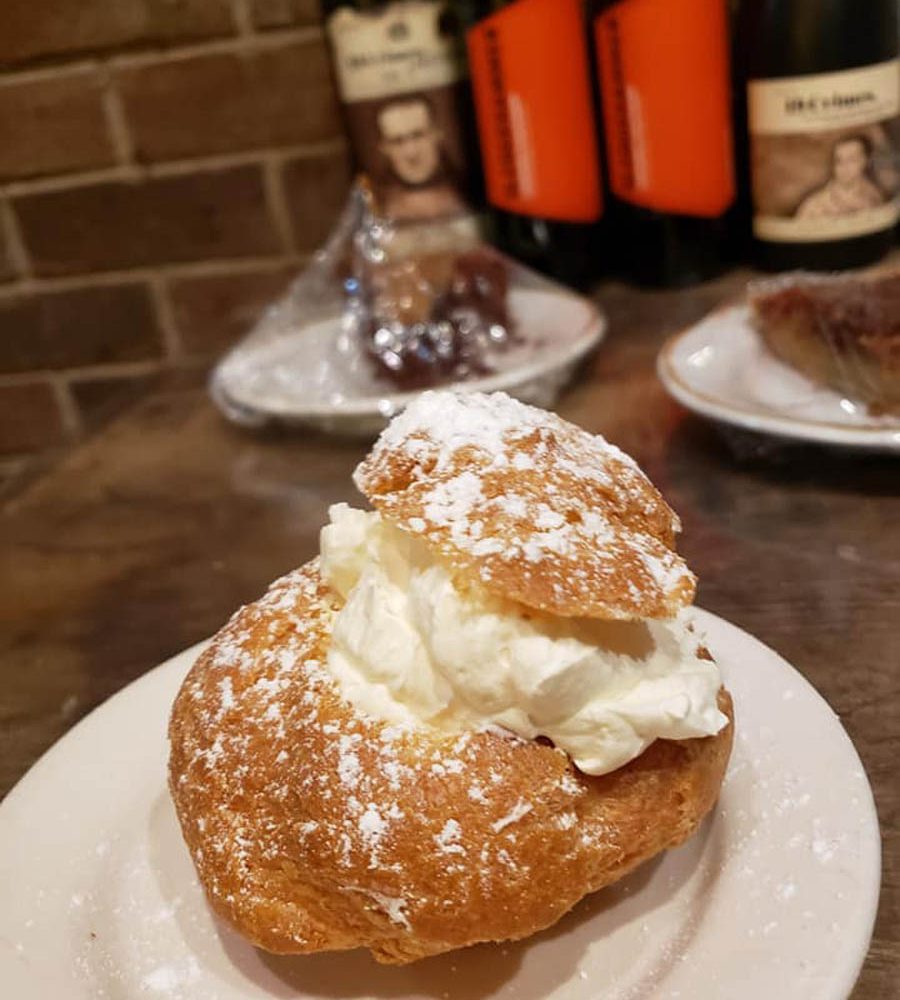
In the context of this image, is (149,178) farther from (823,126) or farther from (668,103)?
(823,126)

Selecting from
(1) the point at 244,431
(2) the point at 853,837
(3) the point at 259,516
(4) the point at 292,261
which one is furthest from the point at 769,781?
(4) the point at 292,261

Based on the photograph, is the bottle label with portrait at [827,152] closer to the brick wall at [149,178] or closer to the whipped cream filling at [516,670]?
the brick wall at [149,178]

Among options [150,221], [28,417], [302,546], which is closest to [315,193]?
[150,221]

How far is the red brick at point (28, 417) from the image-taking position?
6.89 ft

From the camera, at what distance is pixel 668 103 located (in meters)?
1.53

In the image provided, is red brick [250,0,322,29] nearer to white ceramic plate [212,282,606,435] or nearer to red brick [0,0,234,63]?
red brick [0,0,234,63]

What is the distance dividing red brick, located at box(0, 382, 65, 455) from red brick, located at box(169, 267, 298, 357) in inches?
13.2

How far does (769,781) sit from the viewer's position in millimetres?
570

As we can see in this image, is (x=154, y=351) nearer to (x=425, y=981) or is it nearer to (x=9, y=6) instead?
(x=9, y=6)

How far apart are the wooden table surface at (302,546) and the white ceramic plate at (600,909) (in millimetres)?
58

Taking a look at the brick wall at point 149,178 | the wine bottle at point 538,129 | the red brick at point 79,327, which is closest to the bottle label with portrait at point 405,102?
the wine bottle at point 538,129

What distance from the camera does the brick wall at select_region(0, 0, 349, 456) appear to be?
171 cm

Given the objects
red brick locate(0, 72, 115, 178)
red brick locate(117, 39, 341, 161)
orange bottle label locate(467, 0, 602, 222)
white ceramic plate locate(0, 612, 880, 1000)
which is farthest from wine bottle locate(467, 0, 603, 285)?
white ceramic plate locate(0, 612, 880, 1000)

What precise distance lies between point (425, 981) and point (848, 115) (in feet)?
4.21
